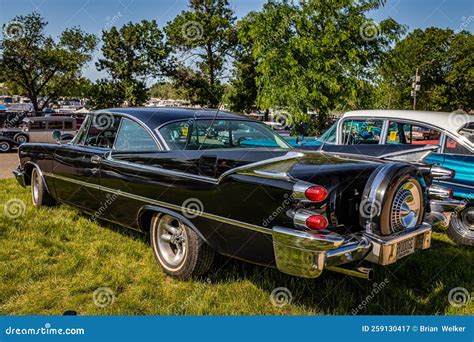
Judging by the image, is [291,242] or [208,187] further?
[208,187]

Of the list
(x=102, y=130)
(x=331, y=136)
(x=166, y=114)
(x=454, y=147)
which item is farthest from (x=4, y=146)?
(x=454, y=147)

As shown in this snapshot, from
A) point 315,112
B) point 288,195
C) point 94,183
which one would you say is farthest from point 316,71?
point 288,195

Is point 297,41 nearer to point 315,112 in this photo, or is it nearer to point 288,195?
point 315,112

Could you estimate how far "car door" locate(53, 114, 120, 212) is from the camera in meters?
4.43

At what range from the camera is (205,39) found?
2591 cm

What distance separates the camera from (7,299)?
126 inches

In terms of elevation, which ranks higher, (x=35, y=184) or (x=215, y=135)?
(x=215, y=135)

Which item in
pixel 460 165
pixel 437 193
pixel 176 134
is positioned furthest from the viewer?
pixel 460 165

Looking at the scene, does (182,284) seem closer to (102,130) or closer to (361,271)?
(361,271)

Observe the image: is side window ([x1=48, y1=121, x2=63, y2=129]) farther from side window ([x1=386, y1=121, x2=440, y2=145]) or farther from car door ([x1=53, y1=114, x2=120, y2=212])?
side window ([x1=386, y1=121, x2=440, y2=145])

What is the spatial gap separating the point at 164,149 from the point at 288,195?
1.55 meters

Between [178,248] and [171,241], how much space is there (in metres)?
0.09

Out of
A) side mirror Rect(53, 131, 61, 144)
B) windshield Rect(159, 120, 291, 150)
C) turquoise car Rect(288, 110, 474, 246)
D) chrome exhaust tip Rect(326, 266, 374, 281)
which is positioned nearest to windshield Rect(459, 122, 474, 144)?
turquoise car Rect(288, 110, 474, 246)

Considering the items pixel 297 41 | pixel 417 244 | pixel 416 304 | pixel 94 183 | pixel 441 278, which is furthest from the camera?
pixel 297 41
